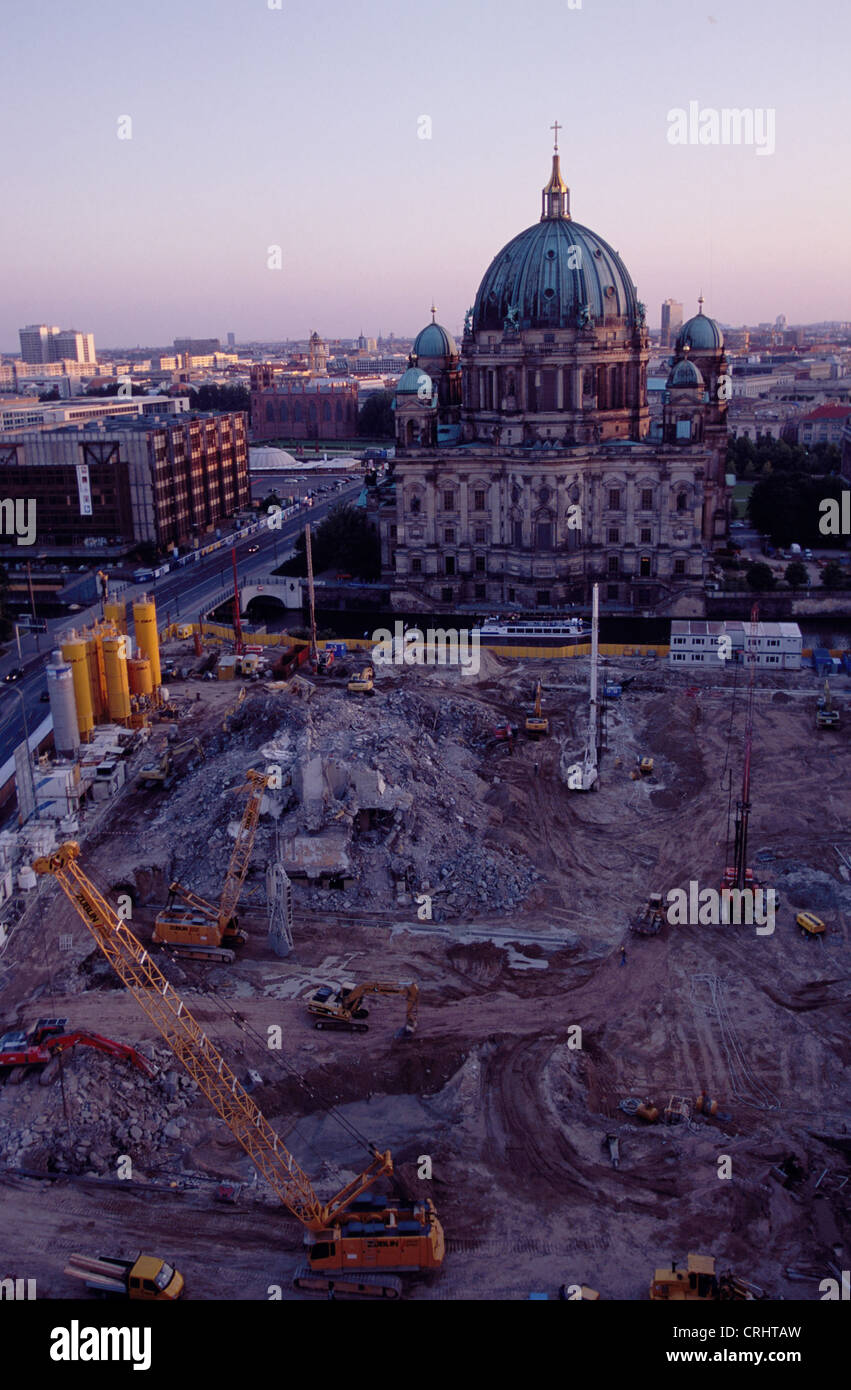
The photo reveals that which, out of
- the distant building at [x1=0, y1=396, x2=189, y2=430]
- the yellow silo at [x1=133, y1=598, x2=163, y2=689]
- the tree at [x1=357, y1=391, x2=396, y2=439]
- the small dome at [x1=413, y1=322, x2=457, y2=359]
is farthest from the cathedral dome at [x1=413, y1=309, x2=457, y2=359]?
the tree at [x1=357, y1=391, x2=396, y2=439]

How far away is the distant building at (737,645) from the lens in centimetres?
6931

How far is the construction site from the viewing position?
27047mm

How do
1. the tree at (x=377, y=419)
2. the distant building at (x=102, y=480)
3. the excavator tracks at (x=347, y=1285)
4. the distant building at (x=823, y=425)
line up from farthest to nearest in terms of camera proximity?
the tree at (x=377, y=419) < the distant building at (x=823, y=425) < the distant building at (x=102, y=480) < the excavator tracks at (x=347, y=1285)

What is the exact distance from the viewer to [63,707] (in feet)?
184

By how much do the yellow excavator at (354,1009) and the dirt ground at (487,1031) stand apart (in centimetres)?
48

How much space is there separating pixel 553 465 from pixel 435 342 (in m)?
19.1

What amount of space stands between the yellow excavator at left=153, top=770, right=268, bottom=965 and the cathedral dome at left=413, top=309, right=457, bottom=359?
57103 millimetres

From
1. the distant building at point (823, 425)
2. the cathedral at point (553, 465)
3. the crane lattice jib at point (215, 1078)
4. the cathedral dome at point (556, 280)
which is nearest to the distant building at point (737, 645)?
the cathedral at point (553, 465)

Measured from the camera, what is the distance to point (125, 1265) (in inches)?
1025

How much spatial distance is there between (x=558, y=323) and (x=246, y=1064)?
59.3 m

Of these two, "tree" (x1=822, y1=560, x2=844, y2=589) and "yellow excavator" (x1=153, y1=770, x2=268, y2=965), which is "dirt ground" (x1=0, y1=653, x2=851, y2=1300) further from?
"tree" (x1=822, y1=560, x2=844, y2=589)

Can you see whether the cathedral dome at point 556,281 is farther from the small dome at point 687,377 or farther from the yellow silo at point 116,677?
the yellow silo at point 116,677

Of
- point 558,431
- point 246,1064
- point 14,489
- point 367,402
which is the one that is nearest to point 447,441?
point 558,431
